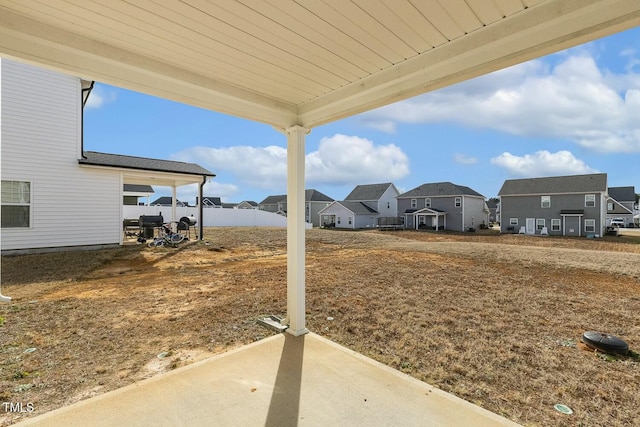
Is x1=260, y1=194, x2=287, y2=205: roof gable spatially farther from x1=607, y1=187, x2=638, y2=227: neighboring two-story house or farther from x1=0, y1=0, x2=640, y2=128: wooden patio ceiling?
x1=607, y1=187, x2=638, y2=227: neighboring two-story house

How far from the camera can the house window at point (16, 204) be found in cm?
835

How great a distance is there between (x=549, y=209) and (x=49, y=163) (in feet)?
103

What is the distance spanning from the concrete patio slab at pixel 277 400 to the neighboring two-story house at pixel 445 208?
2904cm

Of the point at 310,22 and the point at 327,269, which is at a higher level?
the point at 310,22

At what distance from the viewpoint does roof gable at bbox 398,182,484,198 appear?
29114mm

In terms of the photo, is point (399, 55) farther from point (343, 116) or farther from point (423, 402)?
point (423, 402)

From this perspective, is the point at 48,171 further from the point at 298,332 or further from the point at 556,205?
the point at 556,205

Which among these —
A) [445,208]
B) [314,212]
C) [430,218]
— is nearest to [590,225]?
[445,208]

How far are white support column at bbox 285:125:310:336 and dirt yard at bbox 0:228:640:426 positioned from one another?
482 mm

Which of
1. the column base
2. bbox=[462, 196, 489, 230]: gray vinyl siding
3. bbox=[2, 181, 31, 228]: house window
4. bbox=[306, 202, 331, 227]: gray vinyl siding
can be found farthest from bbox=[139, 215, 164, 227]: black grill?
bbox=[462, 196, 489, 230]: gray vinyl siding

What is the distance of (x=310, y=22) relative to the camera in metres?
2.01

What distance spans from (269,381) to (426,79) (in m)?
2.93

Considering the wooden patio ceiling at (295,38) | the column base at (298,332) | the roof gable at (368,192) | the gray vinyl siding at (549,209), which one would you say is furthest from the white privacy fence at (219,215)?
the gray vinyl siding at (549,209)

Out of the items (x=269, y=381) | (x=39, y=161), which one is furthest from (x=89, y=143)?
(x=269, y=381)
